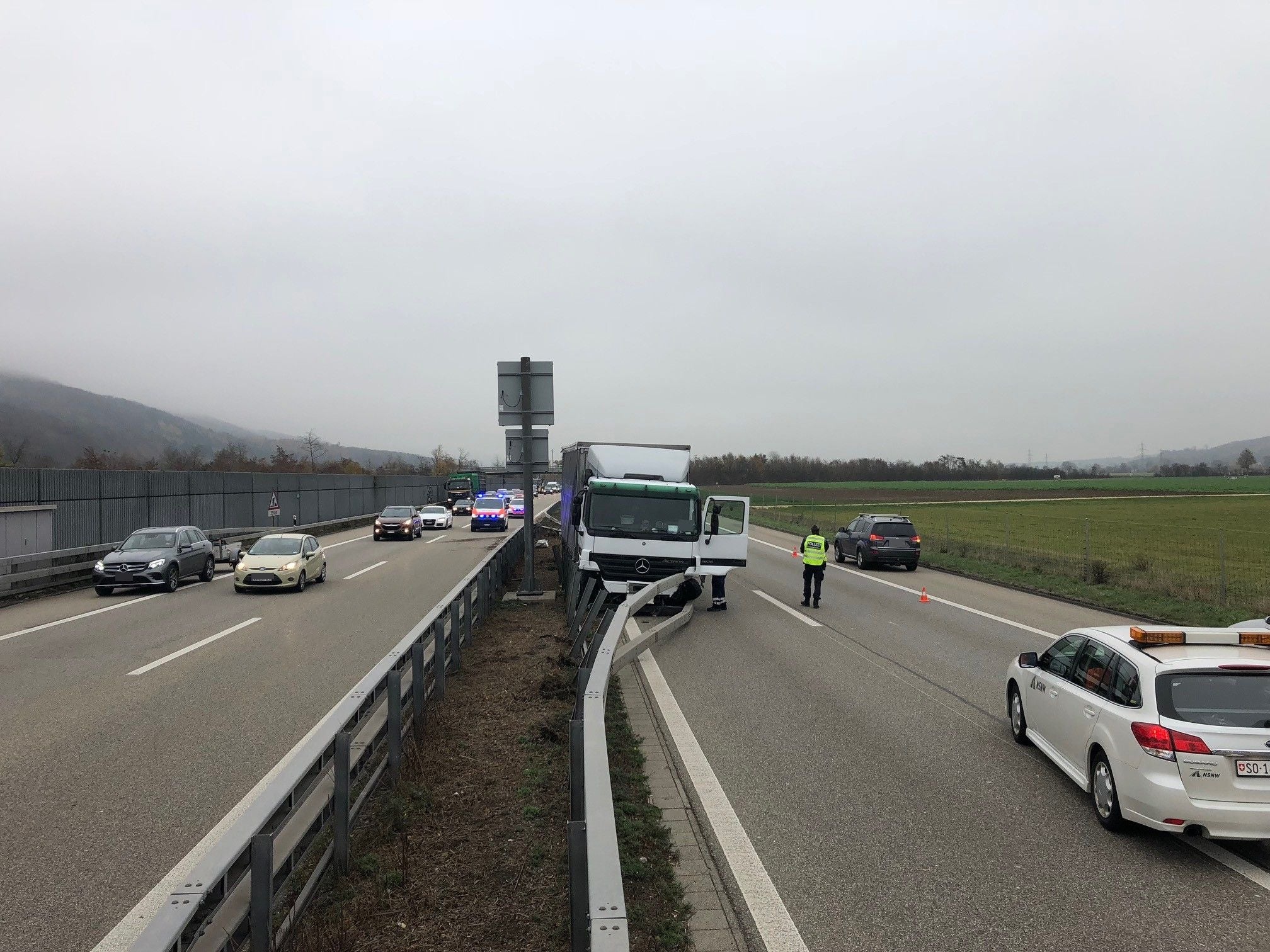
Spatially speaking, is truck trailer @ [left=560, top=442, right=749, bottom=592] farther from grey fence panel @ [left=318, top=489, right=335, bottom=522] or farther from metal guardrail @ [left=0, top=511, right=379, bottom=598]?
grey fence panel @ [left=318, top=489, right=335, bottom=522]

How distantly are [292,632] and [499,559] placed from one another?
4.74 m

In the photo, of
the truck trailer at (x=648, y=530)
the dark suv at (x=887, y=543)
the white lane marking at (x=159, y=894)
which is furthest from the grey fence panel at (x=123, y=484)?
the white lane marking at (x=159, y=894)

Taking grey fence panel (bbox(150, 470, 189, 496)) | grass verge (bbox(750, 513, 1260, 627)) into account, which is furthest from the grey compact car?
grass verge (bbox(750, 513, 1260, 627))

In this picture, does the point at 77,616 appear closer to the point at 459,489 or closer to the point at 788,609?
the point at 788,609

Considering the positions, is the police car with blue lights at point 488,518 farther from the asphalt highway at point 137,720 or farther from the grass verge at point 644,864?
the grass verge at point 644,864

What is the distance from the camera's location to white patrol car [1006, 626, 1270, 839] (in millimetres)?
5898

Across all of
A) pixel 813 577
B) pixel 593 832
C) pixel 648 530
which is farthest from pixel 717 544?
pixel 593 832

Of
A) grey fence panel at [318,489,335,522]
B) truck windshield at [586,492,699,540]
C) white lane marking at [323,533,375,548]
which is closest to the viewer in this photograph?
truck windshield at [586,492,699,540]

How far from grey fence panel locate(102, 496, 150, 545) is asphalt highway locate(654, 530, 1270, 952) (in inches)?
996

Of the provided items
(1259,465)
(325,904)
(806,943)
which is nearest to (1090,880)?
(806,943)

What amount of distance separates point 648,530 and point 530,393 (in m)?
3.64

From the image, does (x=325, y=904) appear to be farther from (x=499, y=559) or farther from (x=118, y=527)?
(x=118, y=527)

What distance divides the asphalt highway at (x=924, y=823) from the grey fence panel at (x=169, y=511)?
2824cm

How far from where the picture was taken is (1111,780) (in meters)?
6.56
